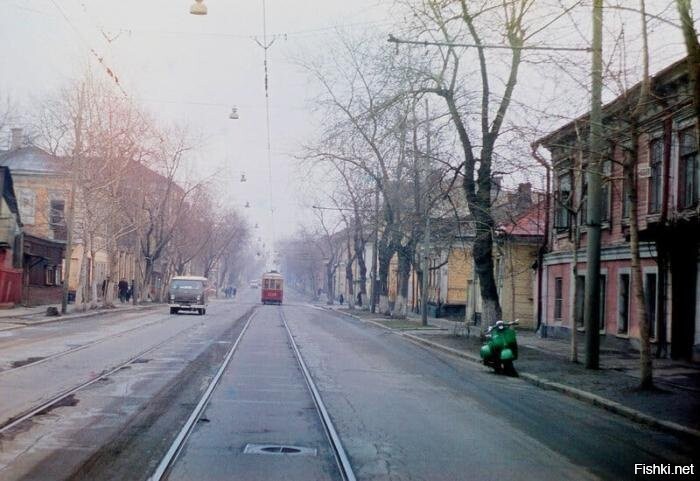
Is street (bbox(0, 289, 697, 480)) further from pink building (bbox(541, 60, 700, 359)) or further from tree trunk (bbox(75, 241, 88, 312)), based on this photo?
tree trunk (bbox(75, 241, 88, 312))

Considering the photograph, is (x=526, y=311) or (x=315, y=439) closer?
(x=315, y=439)

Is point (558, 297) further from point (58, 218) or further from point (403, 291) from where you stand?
point (58, 218)

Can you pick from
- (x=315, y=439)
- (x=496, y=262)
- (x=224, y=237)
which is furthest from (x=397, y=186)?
(x=224, y=237)

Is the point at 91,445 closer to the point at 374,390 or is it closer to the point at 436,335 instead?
the point at 374,390

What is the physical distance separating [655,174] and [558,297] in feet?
36.9

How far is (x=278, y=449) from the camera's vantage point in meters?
9.92

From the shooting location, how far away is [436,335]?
119ft

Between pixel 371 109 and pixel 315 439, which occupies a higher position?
pixel 371 109

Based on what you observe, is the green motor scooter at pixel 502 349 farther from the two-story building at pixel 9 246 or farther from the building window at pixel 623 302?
the two-story building at pixel 9 246

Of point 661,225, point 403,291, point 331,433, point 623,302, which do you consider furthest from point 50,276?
point 331,433

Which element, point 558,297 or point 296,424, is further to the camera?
point 558,297

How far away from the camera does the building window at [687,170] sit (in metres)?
22.8

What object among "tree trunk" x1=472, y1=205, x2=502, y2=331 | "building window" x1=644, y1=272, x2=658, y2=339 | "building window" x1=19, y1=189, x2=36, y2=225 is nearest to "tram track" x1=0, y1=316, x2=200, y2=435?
"tree trunk" x1=472, y1=205, x2=502, y2=331

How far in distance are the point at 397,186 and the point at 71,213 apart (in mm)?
15731
